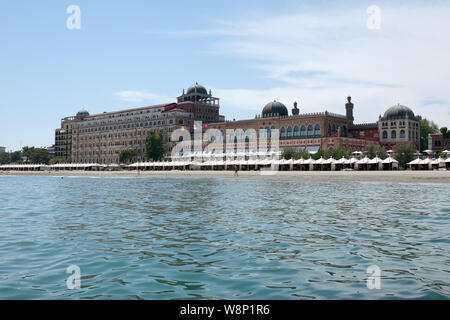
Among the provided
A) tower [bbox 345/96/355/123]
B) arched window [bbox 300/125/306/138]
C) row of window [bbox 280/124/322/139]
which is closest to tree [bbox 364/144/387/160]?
row of window [bbox 280/124/322/139]

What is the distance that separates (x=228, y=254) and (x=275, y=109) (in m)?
100

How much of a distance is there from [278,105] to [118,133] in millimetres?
63886

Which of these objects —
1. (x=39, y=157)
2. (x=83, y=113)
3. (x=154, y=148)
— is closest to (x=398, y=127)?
(x=154, y=148)

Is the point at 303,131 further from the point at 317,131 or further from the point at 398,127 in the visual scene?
the point at 398,127

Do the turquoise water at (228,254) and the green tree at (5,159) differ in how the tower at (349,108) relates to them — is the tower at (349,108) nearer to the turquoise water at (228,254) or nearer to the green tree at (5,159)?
the turquoise water at (228,254)

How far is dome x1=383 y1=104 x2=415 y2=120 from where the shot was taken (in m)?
98.1

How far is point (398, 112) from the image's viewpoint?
9856 cm

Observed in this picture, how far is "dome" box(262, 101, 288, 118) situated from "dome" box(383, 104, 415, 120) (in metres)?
24.8

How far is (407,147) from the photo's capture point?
229 ft

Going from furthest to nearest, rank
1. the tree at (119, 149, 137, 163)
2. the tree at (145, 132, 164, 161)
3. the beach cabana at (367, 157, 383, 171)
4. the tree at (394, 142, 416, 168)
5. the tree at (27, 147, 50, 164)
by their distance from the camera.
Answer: the tree at (27, 147, 50, 164) < the tree at (119, 149, 137, 163) < the tree at (145, 132, 164, 161) < the tree at (394, 142, 416, 168) < the beach cabana at (367, 157, 383, 171)

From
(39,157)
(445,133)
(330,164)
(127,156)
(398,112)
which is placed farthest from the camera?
(39,157)

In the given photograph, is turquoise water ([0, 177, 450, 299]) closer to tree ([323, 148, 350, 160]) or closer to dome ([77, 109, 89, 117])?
tree ([323, 148, 350, 160])

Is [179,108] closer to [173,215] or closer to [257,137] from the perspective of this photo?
[257,137]
